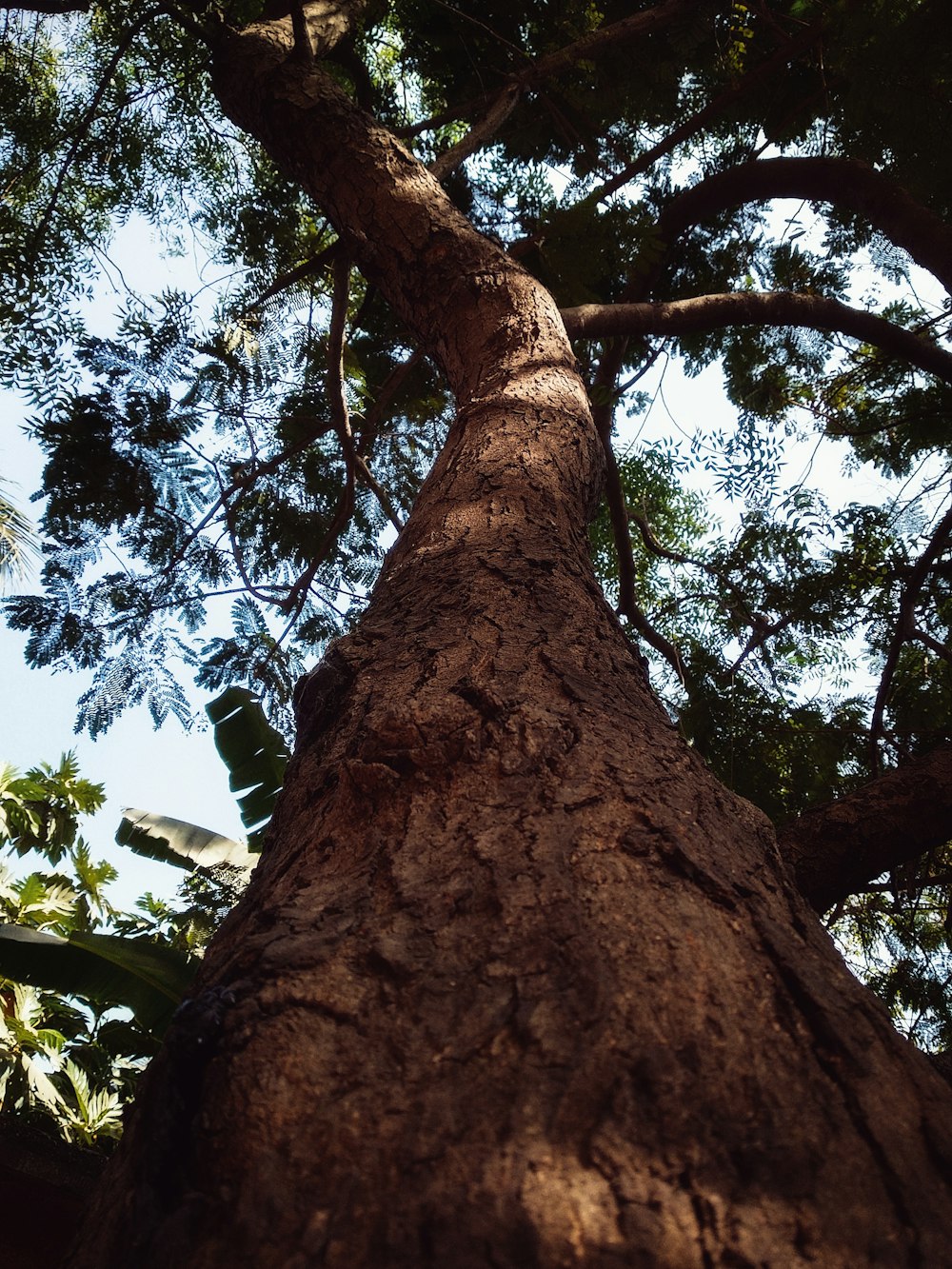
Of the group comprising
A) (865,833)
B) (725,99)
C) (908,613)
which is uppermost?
(725,99)

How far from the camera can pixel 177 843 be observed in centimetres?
483

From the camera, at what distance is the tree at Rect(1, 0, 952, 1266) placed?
23.5 inches

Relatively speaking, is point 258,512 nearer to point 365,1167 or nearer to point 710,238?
point 710,238

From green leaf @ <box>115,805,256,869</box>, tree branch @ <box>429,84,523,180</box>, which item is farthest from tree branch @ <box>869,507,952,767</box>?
green leaf @ <box>115,805,256,869</box>

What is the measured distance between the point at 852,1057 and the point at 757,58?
630 cm

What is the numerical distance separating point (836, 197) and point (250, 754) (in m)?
4.58

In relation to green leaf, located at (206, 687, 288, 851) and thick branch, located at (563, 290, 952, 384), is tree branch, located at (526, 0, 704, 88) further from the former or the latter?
green leaf, located at (206, 687, 288, 851)

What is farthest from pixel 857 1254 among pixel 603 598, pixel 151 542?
pixel 151 542

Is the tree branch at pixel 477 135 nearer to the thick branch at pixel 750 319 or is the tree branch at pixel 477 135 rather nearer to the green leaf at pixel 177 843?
the thick branch at pixel 750 319

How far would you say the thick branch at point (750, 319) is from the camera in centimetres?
342

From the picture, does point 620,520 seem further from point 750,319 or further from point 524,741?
point 524,741

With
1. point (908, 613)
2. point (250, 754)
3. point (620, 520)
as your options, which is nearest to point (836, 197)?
point (620, 520)

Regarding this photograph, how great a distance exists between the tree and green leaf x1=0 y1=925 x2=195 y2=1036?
1.57m

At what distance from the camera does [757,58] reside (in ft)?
17.1
